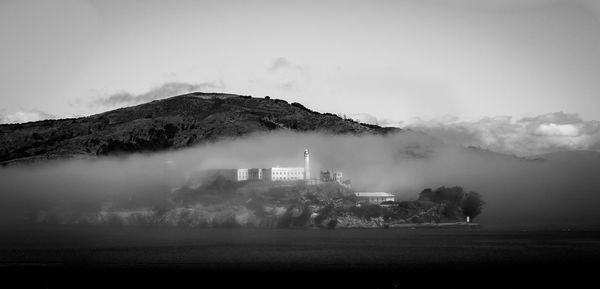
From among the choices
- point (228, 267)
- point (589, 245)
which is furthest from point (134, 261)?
point (589, 245)

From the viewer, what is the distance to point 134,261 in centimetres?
13450

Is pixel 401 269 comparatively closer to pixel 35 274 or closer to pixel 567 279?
pixel 567 279

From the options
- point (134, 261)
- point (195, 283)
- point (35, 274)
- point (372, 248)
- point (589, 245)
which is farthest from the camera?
point (589, 245)

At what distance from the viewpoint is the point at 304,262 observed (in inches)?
5187

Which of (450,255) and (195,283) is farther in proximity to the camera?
(450,255)

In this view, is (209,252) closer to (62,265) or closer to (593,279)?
(62,265)

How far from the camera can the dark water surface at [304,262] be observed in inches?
4139

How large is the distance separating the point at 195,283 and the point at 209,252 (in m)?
48.4

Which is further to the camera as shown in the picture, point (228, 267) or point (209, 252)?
point (209, 252)

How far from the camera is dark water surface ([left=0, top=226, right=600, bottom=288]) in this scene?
105125 mm

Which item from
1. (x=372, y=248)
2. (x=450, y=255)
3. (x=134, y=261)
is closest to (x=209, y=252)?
(x=134, y=261)

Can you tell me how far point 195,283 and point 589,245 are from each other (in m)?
97.0

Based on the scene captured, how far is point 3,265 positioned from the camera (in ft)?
420

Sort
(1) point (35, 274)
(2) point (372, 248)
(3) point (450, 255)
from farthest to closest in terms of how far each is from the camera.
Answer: (2) point (372, 248) → (3) point (450, 255) → (1) point (35, 274)
